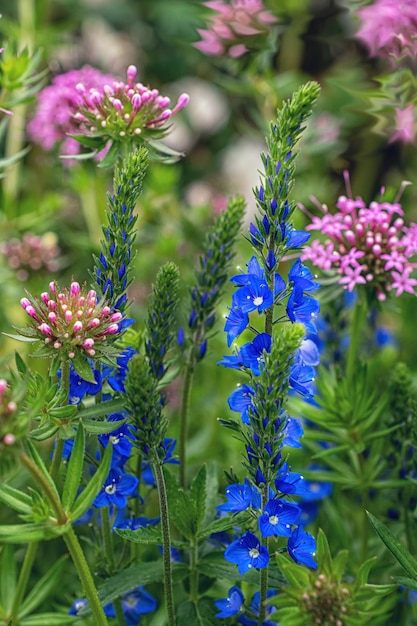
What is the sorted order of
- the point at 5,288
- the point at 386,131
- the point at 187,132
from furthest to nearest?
1. the point at 187,132
2. the point at 5,288
3. the point at 386,131

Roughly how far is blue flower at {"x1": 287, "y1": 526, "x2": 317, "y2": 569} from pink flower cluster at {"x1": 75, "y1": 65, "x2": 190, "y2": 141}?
1.75ft

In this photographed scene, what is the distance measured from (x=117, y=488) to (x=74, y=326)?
21 cm

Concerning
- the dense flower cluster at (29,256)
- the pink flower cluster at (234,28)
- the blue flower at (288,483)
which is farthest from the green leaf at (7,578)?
the pink flower cluster at (234,28)

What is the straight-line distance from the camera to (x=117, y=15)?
3.06 meters

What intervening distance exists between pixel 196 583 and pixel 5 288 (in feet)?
3.19

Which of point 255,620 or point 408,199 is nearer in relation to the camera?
point 255,620

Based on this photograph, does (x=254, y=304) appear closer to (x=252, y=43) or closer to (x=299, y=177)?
(x=252, y=43)

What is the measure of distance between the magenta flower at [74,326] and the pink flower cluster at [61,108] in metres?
0.77

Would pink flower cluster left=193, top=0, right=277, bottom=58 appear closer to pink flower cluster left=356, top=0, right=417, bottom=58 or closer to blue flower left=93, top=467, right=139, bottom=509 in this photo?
pink flower cluster left=356, top=0, right=417, bottom=58

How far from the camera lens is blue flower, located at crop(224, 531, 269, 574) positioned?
2.77 ft

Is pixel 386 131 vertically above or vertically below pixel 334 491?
above

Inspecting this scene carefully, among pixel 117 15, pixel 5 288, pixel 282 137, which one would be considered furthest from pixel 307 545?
pixel 117 15

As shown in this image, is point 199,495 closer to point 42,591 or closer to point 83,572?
point 83,572

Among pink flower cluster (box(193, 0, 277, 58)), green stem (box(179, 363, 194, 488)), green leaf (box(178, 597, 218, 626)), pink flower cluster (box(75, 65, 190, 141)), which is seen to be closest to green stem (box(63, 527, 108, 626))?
green leaf (box(178, 597, 218, 626))
